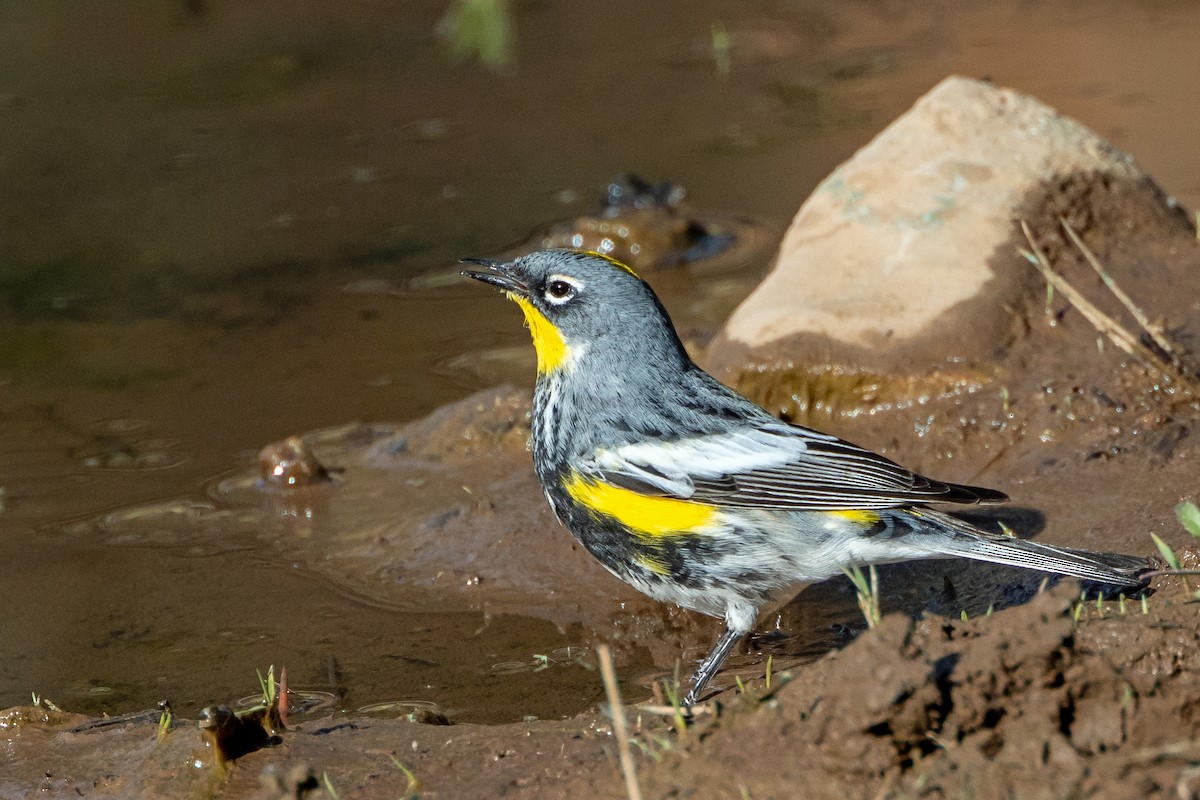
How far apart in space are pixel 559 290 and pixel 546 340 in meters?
0.22

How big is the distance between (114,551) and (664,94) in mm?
7666

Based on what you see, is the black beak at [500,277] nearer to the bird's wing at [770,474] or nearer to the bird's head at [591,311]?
the bird's head at [591,311]

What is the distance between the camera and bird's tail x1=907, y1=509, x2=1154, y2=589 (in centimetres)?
491

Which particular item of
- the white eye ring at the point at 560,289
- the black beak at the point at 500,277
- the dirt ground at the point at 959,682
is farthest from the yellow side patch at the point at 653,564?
the black beak at the point at 500,277

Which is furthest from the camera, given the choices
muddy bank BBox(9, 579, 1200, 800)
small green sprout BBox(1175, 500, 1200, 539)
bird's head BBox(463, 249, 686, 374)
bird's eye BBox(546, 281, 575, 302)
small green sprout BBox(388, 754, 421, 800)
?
bird's eye BBox(546, 281, 575, 302)

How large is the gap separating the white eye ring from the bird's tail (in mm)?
1583

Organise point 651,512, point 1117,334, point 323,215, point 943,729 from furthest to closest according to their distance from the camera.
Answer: point 323,215, point 1117,334, point 651,512, point 943,729

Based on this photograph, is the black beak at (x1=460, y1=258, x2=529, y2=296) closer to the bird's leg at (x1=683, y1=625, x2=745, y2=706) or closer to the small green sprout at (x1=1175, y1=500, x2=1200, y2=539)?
the bird's leg at (x1=683, y1=625, x2=745, y2=706)

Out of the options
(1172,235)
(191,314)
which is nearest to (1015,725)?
(1172,235)

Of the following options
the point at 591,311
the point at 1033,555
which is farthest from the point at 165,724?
the point at 1033,555

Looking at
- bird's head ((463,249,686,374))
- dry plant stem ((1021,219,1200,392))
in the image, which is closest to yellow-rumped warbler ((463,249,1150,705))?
bird's head ((463,249,686,374))

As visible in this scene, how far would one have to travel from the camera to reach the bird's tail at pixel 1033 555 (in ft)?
16.1

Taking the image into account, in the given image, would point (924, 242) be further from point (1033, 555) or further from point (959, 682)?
point (959, 682)

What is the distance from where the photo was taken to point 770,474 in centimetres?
528
